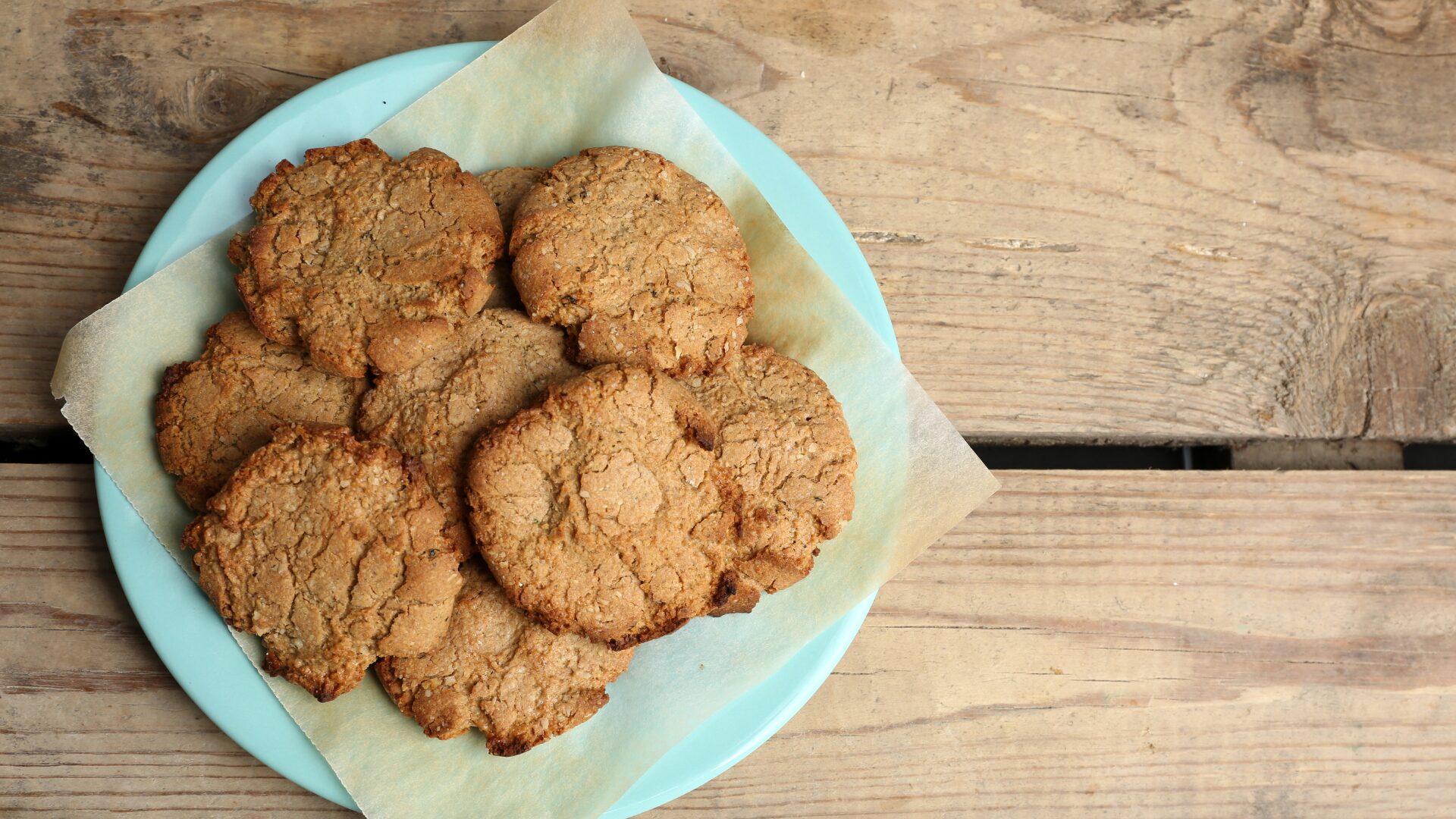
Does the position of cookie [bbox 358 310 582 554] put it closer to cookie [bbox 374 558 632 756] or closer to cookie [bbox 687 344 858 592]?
cookie [bbox 374 558 632 756]

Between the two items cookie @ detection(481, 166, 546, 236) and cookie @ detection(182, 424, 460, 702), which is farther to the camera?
cookie @ detection(481, 166, 546, 236)

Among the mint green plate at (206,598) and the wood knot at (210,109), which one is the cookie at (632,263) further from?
the wood knot at (210,109)

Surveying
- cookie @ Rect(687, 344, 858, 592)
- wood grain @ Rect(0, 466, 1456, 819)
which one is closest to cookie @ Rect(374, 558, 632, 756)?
cookie @ Rect(687, 344, 858, 592)

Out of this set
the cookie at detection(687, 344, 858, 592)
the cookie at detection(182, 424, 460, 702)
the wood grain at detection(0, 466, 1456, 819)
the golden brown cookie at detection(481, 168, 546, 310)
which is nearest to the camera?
the cookie at detection(182, 424, 460, 702)

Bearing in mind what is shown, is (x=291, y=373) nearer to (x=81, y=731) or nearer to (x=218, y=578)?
(x=218, y=578)

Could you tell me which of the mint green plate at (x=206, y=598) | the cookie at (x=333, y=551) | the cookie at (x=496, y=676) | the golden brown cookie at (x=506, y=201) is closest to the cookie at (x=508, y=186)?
the golden brown cookie at (x=506, y=201)

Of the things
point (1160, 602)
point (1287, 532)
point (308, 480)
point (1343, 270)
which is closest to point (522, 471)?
point (308, 480)
